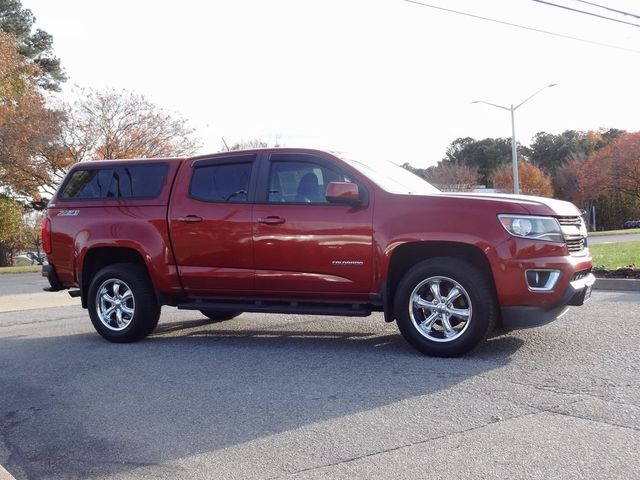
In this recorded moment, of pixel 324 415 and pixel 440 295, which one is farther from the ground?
pixel 440 295

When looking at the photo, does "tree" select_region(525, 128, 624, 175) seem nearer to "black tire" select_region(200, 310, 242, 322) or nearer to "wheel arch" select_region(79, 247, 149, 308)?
"black tire" select_region(200, 310, 242, 322)

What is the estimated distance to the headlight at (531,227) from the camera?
609 centimetres

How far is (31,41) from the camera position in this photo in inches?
1853

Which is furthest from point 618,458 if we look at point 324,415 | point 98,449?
point 98,449

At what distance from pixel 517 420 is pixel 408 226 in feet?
7.63

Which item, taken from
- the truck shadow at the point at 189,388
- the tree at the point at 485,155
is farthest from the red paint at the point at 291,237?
the tree at the point at 485,155

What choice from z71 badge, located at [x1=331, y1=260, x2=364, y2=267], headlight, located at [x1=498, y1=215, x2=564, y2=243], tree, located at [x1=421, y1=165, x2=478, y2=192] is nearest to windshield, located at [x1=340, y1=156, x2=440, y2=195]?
z71 badge, located at [x1=331, y1=260, x2=364, y2=267]

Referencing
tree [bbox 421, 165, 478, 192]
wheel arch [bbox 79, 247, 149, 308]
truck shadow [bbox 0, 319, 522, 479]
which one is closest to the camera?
truck shadow [bbox 0, 319, 522, 479]

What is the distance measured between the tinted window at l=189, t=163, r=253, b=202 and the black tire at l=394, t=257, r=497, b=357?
2.00 meters

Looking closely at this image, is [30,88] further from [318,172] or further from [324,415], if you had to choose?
[324,415]

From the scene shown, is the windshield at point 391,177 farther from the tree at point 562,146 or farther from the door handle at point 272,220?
the tree at point 562,146

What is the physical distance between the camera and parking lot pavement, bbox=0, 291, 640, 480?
395cm

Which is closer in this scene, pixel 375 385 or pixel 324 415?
pixel 324 415

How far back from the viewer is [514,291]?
6055mm
